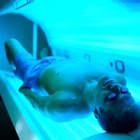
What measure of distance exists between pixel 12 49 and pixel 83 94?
3.01 feet

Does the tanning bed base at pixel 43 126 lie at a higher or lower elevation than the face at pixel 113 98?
lower

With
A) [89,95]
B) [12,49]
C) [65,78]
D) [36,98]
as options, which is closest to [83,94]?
[89,95]

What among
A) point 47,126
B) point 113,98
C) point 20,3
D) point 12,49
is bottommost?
point 47,126

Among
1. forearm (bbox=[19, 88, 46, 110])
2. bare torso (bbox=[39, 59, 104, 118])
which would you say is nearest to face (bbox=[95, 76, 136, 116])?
bare torso (bbox=[39, 59, 104, 118])

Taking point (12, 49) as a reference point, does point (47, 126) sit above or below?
below

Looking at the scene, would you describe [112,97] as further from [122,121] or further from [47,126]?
[47,126]

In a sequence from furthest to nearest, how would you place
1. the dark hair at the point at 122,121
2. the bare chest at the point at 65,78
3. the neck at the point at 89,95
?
1. the bare chest at the point at 65,78
2. the neck at the point at 89,95
3. the dark hair at the point at 122,121

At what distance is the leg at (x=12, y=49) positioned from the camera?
168 centimetres

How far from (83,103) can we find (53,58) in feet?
1.59

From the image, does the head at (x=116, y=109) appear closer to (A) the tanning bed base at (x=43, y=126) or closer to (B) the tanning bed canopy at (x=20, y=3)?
(A) the tanning bed base at (x=43, y=126)

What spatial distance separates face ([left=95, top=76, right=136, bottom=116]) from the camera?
0.80 metres

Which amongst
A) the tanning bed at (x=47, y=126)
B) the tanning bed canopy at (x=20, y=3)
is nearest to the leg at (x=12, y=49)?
the tanning bed canopy at (x=20, y=3)

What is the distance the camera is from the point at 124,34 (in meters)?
0.99

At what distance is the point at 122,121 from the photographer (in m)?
0.79
